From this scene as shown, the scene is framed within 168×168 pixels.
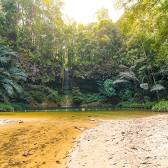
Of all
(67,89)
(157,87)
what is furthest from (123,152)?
(67,89)

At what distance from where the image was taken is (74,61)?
3953 centimetres

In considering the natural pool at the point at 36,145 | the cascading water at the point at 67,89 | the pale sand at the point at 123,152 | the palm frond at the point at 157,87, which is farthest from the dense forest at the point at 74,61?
the pale sand at the point at 123,152

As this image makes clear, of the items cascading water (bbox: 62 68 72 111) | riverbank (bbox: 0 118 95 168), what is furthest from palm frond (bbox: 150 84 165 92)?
riverbank (bbox: 0 118 95 168)

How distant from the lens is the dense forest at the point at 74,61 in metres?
32.7

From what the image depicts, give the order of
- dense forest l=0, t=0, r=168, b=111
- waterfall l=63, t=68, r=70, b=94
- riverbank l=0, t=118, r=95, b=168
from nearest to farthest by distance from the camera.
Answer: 1. riverbank l=0, t=118, r=95, b=168
2. dense forest l=0, t=0, r=168, b=111
3. waterfall l=63, t=68, r=70, b=94

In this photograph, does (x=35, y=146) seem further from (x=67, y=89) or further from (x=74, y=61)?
(x=74, y=61)

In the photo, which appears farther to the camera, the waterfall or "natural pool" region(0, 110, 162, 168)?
the waterfall

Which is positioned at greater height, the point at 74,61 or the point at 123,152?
the point at 74,61

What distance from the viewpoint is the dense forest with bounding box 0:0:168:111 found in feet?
107

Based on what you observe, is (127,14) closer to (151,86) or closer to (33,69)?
(151,86)

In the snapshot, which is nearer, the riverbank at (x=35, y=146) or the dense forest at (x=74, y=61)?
the riverbank at (x=35, y=146)

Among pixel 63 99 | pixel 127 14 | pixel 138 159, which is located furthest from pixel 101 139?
pixel 63 99

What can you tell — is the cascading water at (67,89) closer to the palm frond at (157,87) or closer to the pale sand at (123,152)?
the palm frond at (157,87)

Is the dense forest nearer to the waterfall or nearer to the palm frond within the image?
the palm frond
